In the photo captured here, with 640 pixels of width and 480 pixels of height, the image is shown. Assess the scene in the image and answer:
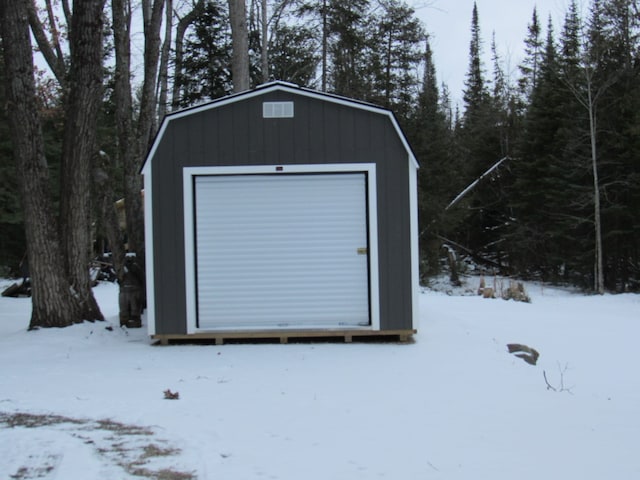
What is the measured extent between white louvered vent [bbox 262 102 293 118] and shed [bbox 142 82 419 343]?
1cm

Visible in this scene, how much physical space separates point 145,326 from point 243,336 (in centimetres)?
203

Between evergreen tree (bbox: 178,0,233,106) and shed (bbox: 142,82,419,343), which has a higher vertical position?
evergreen tree (bbox: 178,0,233,106)

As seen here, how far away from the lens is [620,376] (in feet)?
21.7

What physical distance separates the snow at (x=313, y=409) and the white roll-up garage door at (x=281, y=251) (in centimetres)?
43

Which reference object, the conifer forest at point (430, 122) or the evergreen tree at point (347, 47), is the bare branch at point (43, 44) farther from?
the evergreen tree at point (347, 47)

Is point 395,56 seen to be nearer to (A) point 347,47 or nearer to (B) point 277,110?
(A) point 347,47

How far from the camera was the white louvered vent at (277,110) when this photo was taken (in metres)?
7.23

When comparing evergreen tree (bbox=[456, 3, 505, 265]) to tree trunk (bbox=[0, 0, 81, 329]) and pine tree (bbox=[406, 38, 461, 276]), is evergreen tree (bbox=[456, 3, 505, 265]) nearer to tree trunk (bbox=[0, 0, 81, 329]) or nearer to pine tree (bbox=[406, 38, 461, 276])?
pine tree (bbox=[406, 38, 461, 276])

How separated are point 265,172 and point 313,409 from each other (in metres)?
3.47

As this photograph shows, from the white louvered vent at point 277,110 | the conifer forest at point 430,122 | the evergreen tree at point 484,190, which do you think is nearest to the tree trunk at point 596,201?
the conifer forest at point 430,122

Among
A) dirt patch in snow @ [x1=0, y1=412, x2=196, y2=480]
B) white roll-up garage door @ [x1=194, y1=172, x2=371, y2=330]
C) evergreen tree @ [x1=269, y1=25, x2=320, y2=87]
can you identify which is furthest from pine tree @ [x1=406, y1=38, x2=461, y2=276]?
dirt patch in snow @ [x1=0, y1=412, x2=196, y2=480]

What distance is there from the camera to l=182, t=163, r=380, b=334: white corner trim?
719 centimetres

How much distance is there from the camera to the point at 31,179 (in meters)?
7.76

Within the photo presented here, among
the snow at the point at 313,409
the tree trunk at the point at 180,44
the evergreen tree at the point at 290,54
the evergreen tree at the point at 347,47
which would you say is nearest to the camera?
the snow at the point at 313,409
